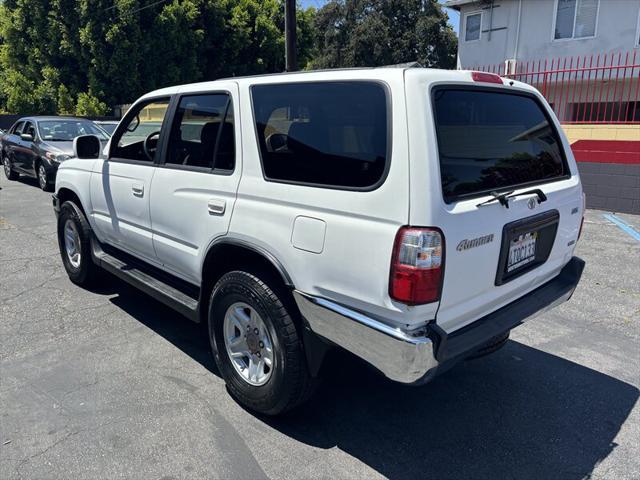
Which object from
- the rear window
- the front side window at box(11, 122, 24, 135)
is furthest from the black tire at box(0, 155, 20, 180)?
the rear window

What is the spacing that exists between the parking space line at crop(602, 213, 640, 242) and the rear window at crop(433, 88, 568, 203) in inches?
211

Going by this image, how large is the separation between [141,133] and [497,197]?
10.1 feet

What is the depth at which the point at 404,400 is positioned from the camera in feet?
10.9

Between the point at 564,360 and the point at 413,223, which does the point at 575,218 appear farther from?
the point at 413,223

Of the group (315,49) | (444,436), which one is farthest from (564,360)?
(315,49)

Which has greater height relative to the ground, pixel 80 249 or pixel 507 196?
pixel 507 196

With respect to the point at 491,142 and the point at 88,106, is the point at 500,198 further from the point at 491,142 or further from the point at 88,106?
the point at 88,106

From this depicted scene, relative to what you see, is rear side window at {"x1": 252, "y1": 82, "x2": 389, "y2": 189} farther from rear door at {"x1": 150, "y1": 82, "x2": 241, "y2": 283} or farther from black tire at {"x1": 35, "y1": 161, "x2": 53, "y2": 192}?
black tire at {"x1": 35, "y1": 161, "x2": 53, "y2": 192}

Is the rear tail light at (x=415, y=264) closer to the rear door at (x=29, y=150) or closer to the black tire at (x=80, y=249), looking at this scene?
the black tire at (x=80, y=249)

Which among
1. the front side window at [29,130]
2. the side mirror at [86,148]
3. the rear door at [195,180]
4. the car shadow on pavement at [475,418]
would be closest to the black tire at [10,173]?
the front side window at [29,130]

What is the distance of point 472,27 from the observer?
20484 millimetres

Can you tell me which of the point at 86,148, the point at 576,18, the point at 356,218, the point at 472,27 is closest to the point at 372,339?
the point at 356,218

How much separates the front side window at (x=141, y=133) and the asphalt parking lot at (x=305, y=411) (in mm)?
1428

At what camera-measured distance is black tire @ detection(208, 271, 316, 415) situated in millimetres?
2760
